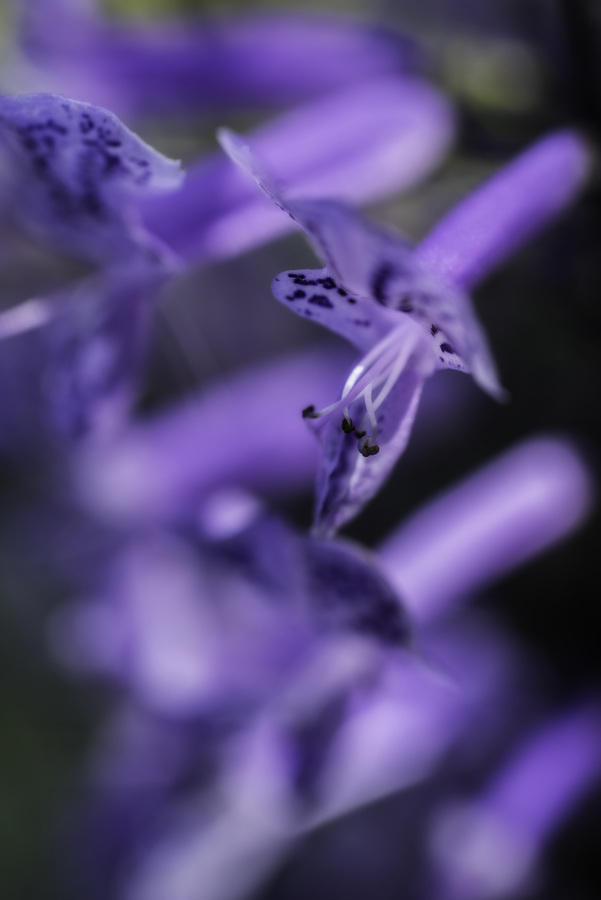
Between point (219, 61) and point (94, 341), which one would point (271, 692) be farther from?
point (219, 61)

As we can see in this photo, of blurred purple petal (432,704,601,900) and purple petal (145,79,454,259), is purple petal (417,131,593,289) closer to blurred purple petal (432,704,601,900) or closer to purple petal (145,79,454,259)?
purple petal (145,79,454,259)

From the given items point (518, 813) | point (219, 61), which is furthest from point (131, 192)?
point (518, 813)

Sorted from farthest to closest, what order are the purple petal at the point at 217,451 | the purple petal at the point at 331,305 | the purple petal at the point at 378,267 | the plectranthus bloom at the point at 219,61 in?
the purple petal at the point at 217,451 < the plectranthus bloom at the point at 219,61 < the purple petal at the point at 331,305 < the purple petal at the point at 378,267

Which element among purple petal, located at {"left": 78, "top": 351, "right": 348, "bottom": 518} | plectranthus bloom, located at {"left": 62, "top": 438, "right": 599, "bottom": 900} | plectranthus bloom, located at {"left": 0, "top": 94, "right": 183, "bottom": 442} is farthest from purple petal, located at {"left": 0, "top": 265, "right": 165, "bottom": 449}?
purple petal, located at {"left": 78, "top": 351, "right": 348, "bottom": 518}

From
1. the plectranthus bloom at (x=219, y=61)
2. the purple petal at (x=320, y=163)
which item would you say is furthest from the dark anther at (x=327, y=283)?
the plectranthus bloom at (x=219, y=61)

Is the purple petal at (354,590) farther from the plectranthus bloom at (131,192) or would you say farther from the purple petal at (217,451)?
the purple petal at (217,451)

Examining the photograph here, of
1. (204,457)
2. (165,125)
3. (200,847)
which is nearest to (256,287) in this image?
(165,125)
